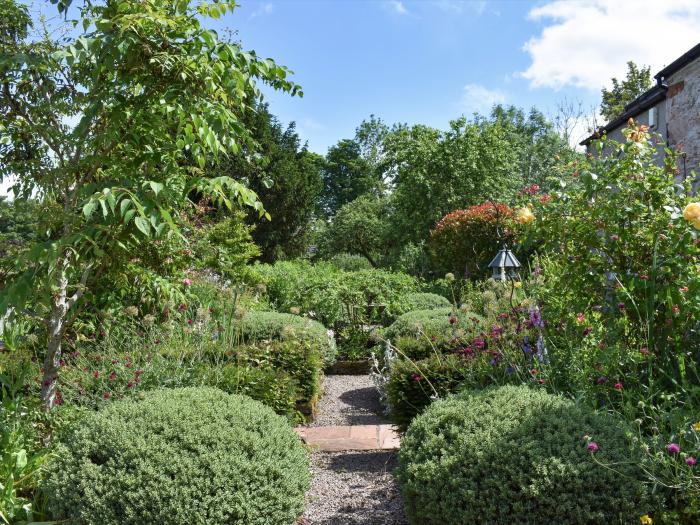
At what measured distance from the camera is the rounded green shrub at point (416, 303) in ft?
31.3

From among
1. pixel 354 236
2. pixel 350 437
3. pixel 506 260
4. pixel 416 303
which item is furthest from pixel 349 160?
pixel 350 437

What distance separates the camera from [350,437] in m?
4.91

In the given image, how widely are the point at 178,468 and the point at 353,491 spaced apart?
148 cm

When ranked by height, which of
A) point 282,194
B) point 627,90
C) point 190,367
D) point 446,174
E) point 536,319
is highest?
point 627,90

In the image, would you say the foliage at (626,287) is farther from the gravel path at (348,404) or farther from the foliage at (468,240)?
the foliage at (468,240)

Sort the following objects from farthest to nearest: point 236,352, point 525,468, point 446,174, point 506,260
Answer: point 446,174 → point 506,260 → point 236,352 → point 525,468

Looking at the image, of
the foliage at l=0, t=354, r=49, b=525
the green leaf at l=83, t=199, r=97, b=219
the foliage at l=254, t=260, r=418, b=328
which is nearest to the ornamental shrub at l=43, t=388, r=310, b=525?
the foliage at l=0, t=354, r=49, b=525

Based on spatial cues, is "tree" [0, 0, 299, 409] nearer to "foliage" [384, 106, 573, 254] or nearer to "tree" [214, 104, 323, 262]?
"foliage" [384, 106, 573, 254]

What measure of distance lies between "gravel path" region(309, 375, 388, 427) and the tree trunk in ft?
8.61

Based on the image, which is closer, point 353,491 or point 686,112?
point 353,491

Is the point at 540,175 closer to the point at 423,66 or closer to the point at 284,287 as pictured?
the point at 284,287

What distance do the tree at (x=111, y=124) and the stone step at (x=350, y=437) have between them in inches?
84.0

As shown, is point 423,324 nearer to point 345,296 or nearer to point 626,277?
point 345,296

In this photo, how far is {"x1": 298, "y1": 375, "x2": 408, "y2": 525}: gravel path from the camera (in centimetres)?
324
